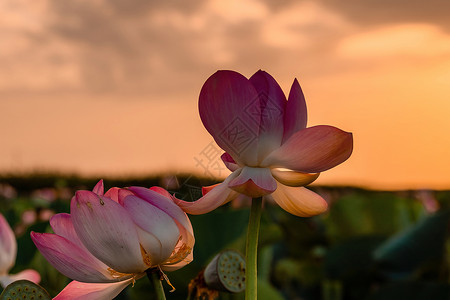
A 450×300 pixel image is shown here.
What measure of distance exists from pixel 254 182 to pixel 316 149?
0.07m

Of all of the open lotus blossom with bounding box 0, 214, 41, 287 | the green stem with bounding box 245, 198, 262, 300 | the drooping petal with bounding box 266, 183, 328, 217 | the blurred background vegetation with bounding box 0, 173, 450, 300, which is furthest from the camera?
the blurred background vegetation with bounding box 0, 173, 450, 300

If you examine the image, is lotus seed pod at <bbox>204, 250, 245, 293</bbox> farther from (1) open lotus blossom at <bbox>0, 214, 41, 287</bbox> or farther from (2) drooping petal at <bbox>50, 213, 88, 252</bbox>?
(1) open lotus blossom at <bbox>0, 214, 41, 287</bbox>

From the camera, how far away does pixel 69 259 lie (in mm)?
500

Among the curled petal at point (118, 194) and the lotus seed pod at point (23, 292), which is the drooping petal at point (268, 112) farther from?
the lotus seed pod at point (23, 292)

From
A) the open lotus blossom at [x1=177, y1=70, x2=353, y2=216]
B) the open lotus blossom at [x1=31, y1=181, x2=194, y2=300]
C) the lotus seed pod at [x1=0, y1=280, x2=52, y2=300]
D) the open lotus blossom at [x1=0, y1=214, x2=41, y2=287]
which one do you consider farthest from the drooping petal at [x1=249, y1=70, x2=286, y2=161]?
the open lotus blossom at [x1=0, y1=214, x2=41, y2=287]

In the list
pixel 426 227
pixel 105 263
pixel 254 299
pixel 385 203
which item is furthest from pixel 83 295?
pixel 385 203

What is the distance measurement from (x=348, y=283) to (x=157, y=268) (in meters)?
1.95

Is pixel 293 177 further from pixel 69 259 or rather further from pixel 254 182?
pixel 69 259

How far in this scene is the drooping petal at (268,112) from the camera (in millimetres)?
535

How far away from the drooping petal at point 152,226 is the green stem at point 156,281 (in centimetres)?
3

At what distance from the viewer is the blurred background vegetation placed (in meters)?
1.37

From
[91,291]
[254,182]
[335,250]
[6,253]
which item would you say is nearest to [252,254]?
[254,182]

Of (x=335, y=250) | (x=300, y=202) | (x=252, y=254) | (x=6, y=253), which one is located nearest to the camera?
(x=252, y=254)

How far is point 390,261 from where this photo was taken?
2.29m
